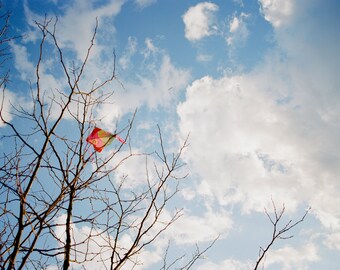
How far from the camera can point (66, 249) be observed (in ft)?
6.59

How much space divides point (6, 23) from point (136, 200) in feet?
7.40

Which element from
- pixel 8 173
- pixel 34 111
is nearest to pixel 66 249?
pixel 8 173

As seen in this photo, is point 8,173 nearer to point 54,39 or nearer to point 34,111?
point 34,111

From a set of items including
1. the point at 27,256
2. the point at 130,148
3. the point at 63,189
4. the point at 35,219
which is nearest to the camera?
the point at 27,256

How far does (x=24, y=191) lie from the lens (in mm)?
1990

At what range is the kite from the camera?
2543 millimetres

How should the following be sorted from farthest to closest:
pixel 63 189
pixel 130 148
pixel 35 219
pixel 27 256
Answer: pixel 130 148
pixel 63 189
pixel 35 219
pixel 27 256

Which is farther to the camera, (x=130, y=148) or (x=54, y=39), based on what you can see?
(x=130, y=148)

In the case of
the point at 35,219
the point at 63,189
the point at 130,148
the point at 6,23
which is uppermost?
the point at 6,23

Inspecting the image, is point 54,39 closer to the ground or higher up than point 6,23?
closer to the ground

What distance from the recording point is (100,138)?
2.64 m

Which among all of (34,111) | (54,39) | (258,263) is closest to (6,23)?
(54,39)

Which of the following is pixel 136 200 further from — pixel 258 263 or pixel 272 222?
pixel 272 222

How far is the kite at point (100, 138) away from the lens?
2.54 metres
